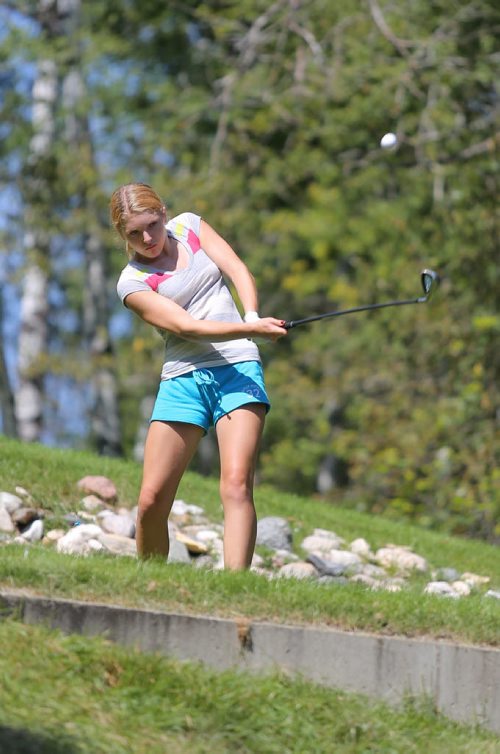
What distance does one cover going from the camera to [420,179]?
20.7m

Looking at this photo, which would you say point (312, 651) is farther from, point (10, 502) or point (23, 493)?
point (23, 493)

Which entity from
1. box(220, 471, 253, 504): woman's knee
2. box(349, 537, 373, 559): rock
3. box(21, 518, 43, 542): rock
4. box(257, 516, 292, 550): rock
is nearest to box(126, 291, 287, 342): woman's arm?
box(220, 471, 253, 504): woman's knee

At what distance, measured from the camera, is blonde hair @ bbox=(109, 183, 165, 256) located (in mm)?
6133

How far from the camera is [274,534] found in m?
9.09

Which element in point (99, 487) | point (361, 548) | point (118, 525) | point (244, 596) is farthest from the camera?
point (361, 548)

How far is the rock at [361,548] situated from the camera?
9477mm

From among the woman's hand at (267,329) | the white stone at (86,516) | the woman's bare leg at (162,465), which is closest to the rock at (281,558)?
the white stone at (86,516)

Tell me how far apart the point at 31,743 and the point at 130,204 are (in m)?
2.67

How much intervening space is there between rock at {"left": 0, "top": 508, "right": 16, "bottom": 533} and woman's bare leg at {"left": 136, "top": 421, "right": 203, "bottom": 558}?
2.02m

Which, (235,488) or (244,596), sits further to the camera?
(235,488)

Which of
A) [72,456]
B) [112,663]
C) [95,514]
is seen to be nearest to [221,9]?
[72,456]

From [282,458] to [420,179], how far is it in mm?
7473

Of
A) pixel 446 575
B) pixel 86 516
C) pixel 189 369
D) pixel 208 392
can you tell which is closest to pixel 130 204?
pixel 189 369

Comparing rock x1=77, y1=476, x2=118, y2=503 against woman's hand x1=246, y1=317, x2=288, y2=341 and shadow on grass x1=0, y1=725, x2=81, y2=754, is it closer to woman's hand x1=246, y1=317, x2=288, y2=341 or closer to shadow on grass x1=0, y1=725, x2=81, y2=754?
woman's hand x1=246, y1=317, x2=288, y2=341
